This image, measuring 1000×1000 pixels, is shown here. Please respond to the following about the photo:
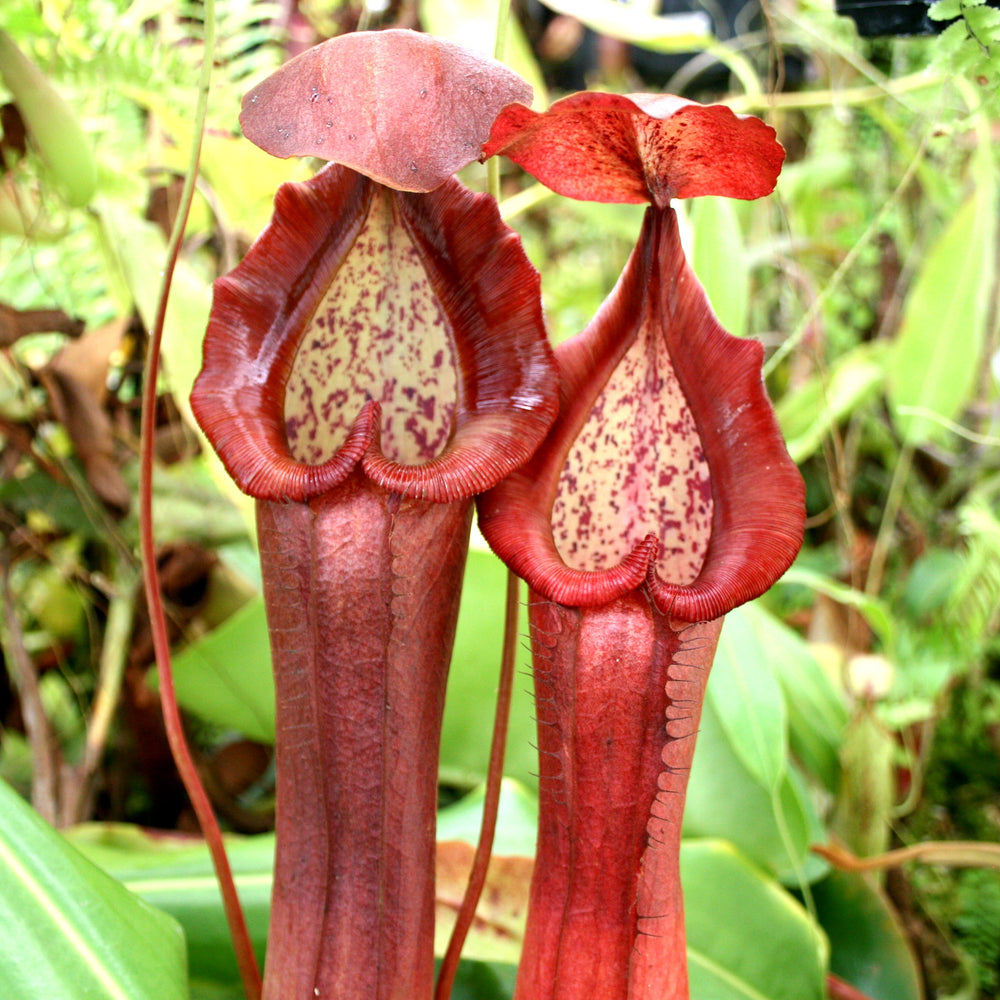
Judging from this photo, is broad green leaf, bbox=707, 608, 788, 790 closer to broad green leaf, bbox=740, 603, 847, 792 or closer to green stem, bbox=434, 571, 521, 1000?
broad green leaf, bbox=740, 603, 847, 792

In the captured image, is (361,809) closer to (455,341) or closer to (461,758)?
(455,341)

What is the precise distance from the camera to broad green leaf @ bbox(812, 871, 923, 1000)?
46.9 inches

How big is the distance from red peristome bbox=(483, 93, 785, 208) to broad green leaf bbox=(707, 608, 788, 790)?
1.98 feet

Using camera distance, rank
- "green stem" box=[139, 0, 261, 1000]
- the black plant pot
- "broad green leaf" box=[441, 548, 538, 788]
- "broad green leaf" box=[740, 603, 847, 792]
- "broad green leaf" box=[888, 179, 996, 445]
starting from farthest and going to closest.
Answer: "broad green leaf" box=[888, 179, 996, 445]
"broad green leaf" box=[740, 603, 847, 792]
"broad green leaf" box=[441, 548, 538, 788]
the black plant pot
"green stem" box=[139, 0, 261, 1000]

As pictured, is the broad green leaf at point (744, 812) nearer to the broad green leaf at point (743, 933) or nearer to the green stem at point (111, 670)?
the broad green leaf at point (743, 933)

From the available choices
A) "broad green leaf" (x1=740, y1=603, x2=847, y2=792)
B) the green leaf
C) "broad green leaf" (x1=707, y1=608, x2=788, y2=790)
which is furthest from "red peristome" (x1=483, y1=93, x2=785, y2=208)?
"broad green leaf" (x1=740, y1=603, x2=847, y2=792)

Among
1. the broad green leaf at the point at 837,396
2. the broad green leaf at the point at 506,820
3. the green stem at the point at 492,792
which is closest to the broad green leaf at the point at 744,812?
the broad green leaf at the point at 506,820

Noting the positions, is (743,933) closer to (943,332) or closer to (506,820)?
(506,820)

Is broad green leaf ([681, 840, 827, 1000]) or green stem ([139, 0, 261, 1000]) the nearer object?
green stem ([139, 0, 261, 1000])

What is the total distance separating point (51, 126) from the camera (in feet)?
3.25

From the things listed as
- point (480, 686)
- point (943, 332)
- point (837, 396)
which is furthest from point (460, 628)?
point (943, 332)

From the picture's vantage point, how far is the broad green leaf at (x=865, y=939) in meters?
1.19

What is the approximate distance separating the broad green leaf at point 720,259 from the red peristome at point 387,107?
1.92 ft

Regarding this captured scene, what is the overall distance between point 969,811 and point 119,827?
1436mm
